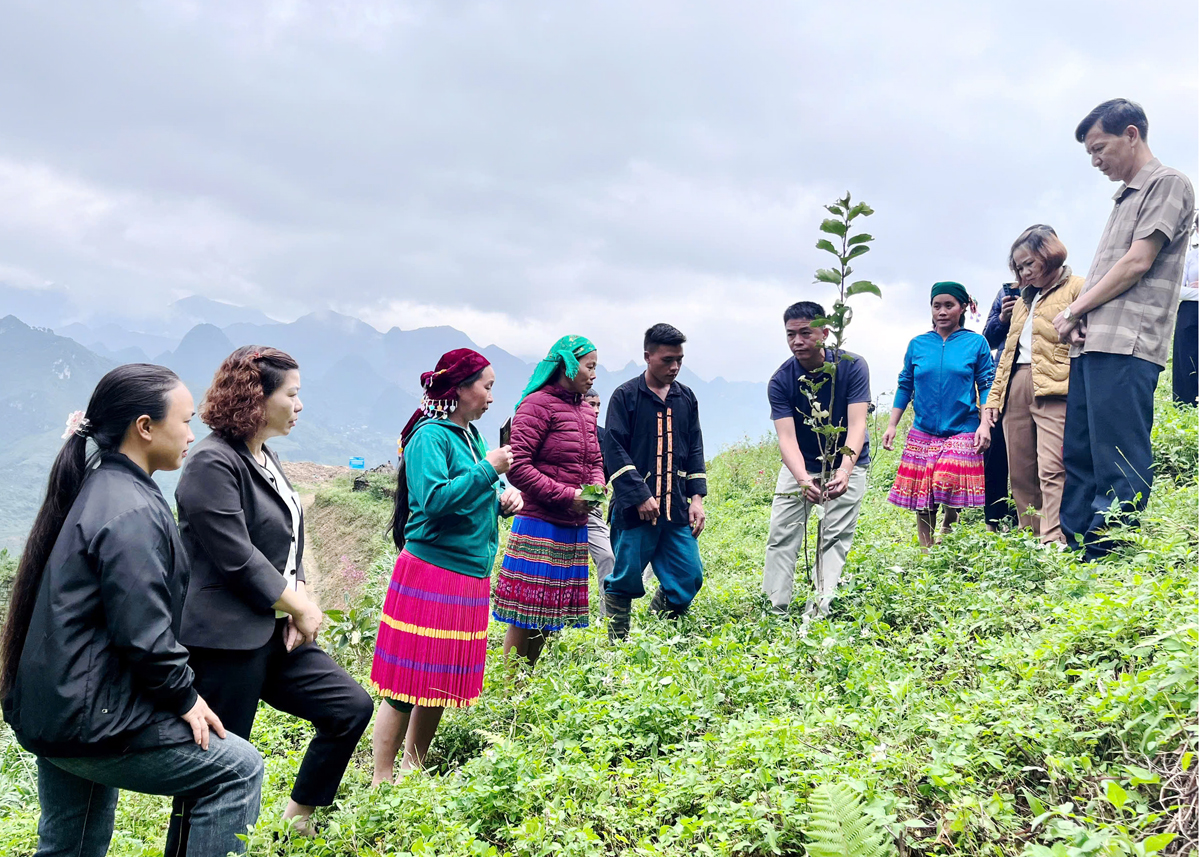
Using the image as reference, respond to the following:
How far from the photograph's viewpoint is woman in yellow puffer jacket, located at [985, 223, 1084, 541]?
15.6ft

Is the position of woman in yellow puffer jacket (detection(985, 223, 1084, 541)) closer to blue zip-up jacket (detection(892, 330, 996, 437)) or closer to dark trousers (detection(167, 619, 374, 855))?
blue zip-up jacket (detection(892, 330, 996, 437))

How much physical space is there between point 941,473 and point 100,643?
5194 millimetres

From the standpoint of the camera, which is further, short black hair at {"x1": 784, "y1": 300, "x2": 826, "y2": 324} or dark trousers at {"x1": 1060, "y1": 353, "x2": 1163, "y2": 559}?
short black hair at {"x1": 784, "y1": 300, "x2": 826, "y2": 324}

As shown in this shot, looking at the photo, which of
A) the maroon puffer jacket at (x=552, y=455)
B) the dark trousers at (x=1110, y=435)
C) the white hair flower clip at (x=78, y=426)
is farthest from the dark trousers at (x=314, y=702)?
the dark trousers at (x=1110, y=435)

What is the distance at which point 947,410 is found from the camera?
18.7 feet

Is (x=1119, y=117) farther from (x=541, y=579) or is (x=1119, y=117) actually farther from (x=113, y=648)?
(x=113, y=648)

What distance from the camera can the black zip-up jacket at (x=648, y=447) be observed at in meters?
5.15

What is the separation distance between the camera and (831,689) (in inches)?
142

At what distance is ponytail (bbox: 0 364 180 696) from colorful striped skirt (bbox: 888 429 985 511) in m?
4.98

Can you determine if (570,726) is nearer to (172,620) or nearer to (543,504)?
(543,504)

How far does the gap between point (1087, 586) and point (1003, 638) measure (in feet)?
1.97

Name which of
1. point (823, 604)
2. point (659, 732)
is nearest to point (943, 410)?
point (823, 604)

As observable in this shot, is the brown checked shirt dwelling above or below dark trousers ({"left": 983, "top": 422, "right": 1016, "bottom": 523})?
above

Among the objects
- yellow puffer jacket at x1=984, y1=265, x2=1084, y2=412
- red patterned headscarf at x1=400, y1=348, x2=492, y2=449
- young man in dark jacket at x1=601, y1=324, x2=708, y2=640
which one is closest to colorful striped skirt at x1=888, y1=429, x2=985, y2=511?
yellow puffer jacket at x1=984, y1=265, x2=1084, y2=412
